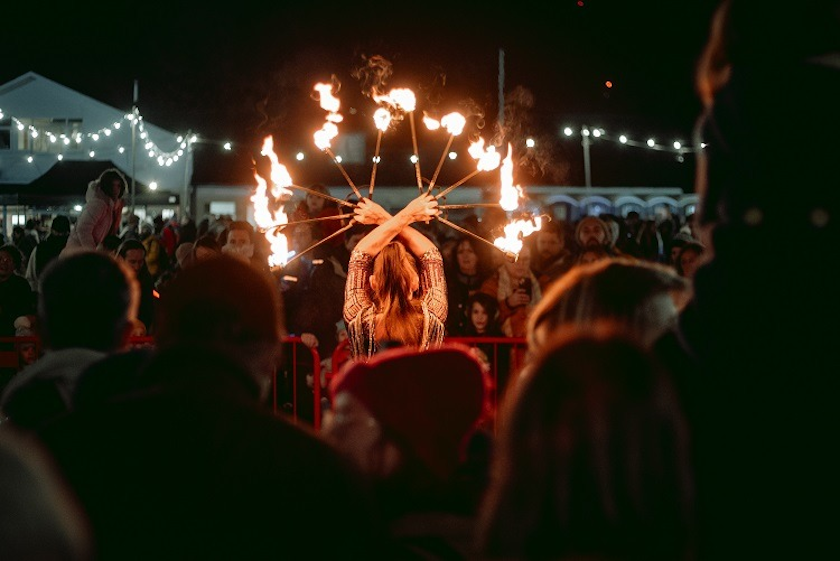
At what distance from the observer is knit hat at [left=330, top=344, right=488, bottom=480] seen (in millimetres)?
3010

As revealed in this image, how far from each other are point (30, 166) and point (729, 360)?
42.8m

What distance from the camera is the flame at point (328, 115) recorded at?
24.3 ft

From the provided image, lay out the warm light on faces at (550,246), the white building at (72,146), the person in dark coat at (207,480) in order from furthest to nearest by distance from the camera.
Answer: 1. the white building at (72,146)
2. the warm light on faces at (550,246)
3. the person in dark coat at (207,480)

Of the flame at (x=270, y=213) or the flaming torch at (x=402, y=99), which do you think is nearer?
the flaming torch at (x=402, y=99)

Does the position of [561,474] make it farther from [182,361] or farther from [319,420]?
[319,420]

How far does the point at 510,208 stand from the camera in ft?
22.4

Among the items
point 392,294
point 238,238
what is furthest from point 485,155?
point 238,238

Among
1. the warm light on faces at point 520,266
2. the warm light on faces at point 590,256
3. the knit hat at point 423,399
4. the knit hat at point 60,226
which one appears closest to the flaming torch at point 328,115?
the warm light on faces at point 520,266

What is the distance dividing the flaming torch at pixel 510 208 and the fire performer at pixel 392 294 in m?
0.55

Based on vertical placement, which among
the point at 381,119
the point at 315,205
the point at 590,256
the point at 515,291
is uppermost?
the point at 381,119

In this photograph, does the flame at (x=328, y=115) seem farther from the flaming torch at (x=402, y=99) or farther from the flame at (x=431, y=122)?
the flame at (x=431, y=122)

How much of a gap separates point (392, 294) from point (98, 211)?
4.40 m

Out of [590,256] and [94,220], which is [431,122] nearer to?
[590,256]

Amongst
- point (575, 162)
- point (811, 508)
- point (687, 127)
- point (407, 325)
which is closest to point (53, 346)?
point (811, 508)
